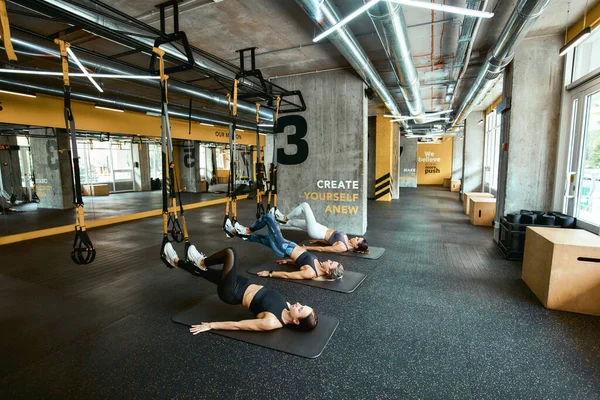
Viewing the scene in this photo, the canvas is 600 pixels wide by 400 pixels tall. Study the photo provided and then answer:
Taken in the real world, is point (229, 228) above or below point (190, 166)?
below

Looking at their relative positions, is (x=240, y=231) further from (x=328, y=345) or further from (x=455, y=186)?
(x=455, y=186)

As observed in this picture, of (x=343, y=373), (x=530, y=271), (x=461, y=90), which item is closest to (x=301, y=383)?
(x=343, y=373)

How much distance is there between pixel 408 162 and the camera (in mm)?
18391

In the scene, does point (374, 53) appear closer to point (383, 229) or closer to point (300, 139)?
point (300, 139)

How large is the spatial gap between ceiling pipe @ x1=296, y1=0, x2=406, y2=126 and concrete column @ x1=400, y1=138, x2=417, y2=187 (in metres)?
13.0

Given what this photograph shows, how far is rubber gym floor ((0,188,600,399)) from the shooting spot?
6.75 feet

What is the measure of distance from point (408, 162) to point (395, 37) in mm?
15903

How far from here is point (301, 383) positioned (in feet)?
6.85

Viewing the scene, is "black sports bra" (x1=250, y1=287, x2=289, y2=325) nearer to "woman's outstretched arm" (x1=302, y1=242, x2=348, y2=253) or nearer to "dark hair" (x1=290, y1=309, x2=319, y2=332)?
"dark hair" (x1=290, y1=309, x2=319, y2=332)

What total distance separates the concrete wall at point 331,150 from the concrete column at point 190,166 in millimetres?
6043

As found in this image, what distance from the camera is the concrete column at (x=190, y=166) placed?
11312mm

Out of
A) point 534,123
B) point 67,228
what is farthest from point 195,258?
point 67,228

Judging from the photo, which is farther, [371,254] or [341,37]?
[371,254]

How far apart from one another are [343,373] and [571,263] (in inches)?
105
